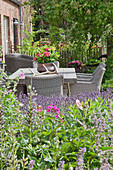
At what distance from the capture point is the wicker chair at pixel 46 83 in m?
3.90

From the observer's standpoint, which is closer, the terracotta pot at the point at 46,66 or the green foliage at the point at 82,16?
the terracotta pot at the point at 46,66

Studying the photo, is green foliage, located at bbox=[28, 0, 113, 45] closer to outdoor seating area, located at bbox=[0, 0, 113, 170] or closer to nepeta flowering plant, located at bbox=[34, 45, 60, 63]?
outdoor seating area, located at bbox=[0, 0, 113, 170]

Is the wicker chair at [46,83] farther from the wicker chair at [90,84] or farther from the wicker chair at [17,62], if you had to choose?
the wicker chair at [17,62]

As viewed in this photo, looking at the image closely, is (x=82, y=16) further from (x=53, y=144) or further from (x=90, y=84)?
(x=53, y=144)

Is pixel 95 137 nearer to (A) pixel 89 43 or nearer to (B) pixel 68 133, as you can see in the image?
(B) pixel 68 133

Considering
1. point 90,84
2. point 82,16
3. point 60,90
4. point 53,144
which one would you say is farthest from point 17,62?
point 53,144

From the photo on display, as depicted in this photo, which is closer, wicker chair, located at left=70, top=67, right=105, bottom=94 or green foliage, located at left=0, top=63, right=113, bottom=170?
green foliage, located at left=0, top=63, right=113, bottom=170

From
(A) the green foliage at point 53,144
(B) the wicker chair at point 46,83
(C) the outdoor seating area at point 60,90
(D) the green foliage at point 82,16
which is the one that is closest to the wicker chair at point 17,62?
(C) the outdoor seating area at point 60,90

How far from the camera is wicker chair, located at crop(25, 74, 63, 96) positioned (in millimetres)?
3902

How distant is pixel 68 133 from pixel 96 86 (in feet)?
10.7

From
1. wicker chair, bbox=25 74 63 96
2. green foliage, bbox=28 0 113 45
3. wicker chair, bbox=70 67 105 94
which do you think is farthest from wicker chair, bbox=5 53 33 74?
wicker chair, bbox=25 74 63 96

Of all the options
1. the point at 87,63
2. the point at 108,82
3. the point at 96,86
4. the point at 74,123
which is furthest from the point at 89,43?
the point at 74,123

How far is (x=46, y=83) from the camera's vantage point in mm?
3949

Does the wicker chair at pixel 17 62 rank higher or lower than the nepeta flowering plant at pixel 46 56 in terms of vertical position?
lower
